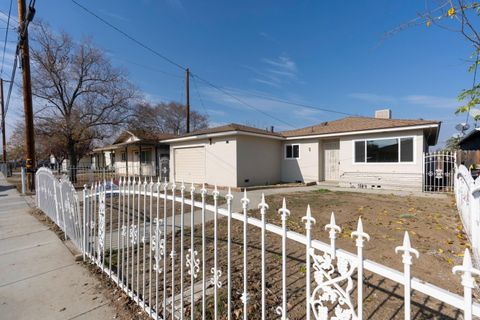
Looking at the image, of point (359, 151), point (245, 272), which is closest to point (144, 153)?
point (359, 151)

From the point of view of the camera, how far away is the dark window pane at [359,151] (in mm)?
13070

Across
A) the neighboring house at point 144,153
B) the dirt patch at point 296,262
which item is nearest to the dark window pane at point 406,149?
the dirt patch at point 296,262

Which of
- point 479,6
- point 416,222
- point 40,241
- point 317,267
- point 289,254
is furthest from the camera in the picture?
point 416,222

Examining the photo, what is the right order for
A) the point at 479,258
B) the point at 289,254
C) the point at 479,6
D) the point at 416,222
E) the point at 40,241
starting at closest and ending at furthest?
the point at 479,6, the point at 479,258, the point at 289,254, the point at 40,241, the point at 416,222

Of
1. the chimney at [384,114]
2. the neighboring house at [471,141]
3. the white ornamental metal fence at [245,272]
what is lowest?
the white ornamental metal fence at [245,272]

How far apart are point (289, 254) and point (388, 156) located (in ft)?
35.8

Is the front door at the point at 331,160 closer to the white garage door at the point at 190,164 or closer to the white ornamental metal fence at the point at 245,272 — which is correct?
the white garage door at the point at 190,164

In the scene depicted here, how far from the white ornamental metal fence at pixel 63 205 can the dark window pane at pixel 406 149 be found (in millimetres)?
13190

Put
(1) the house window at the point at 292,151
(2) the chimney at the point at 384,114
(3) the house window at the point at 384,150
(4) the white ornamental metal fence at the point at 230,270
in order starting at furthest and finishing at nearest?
1. (2) the chimney at the point at 384,114
2. (1) the house window at the point at 292,151
3. (3) the house window at the point at 384,150
4. (4) the white ornamental metal fence at the point at 230,270

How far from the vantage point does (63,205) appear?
4980 mm

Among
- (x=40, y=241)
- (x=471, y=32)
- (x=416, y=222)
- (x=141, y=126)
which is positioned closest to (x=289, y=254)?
(x=471, y=32)

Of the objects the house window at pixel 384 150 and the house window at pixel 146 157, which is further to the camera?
the house window at pixel 146 157

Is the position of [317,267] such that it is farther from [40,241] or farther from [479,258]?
[40,241]

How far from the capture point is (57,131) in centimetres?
1623
